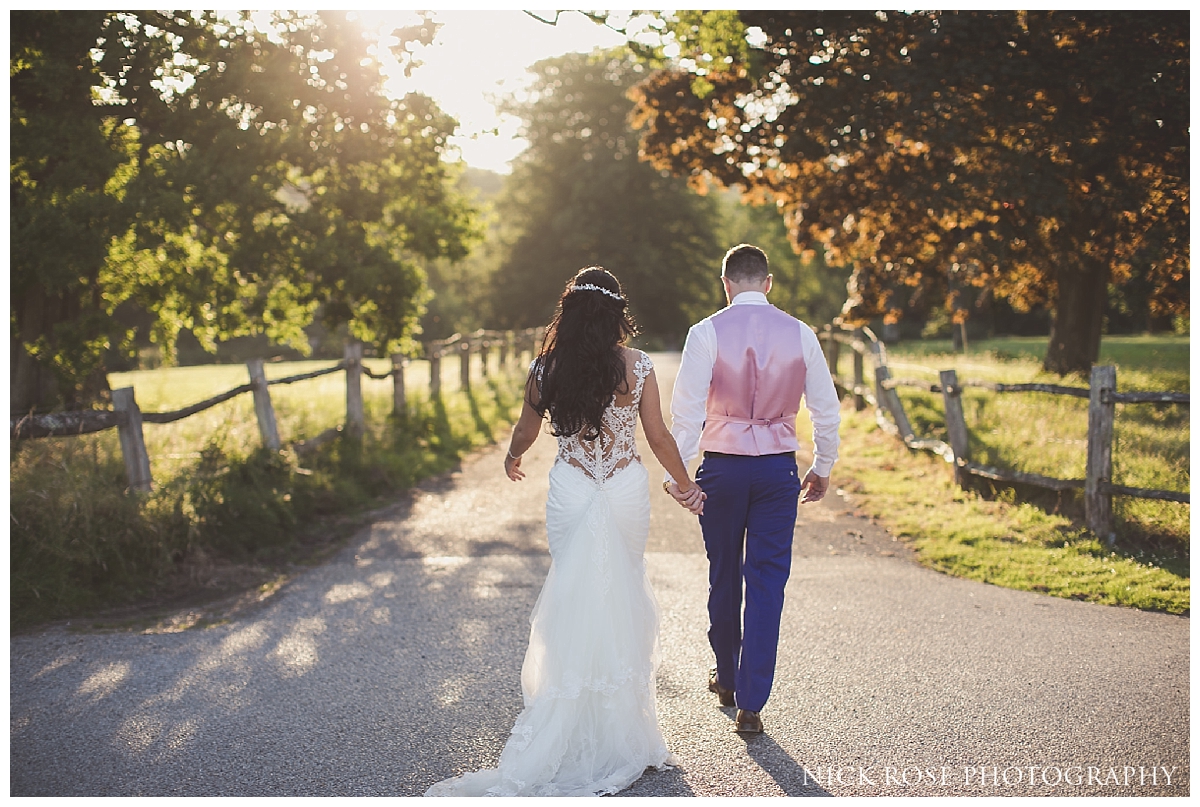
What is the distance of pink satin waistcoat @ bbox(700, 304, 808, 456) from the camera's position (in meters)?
4.30

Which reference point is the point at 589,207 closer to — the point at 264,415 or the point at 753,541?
the point at 264,415

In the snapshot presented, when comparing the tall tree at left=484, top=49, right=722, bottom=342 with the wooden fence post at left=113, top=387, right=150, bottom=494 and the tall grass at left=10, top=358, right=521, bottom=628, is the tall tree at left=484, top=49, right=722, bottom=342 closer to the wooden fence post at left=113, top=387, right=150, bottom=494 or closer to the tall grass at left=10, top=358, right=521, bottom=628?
the tall grass at left=10, top=358, right=521, bottom=628

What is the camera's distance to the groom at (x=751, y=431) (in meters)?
4.27

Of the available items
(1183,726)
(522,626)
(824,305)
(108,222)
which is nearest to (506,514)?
(522,626)

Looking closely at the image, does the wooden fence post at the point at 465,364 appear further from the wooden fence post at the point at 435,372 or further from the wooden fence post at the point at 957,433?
the wooden fence post at the point at 957,433

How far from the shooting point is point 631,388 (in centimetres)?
407

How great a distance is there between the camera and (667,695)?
15.5ft

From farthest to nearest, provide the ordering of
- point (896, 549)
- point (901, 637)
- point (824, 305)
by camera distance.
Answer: point (824, 305), point (896, 549), point (901, 637)

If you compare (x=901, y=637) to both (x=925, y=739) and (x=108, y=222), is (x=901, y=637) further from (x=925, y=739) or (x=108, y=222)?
(x=108, y=222)

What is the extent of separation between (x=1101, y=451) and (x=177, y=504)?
7349 millimetres

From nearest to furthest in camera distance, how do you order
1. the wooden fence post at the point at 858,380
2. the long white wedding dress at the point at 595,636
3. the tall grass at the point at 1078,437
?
the long white wedding dress at the point at 595,636
the tall grass at the point at 1078,437
the wooden fence post at the point at 858,380

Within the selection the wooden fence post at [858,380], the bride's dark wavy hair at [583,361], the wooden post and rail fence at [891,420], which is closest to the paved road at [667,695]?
the bride's dark wavy hair at [583,361]

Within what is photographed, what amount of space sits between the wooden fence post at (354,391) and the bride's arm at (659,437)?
8334 millimetres

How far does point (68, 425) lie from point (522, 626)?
4091 mm
